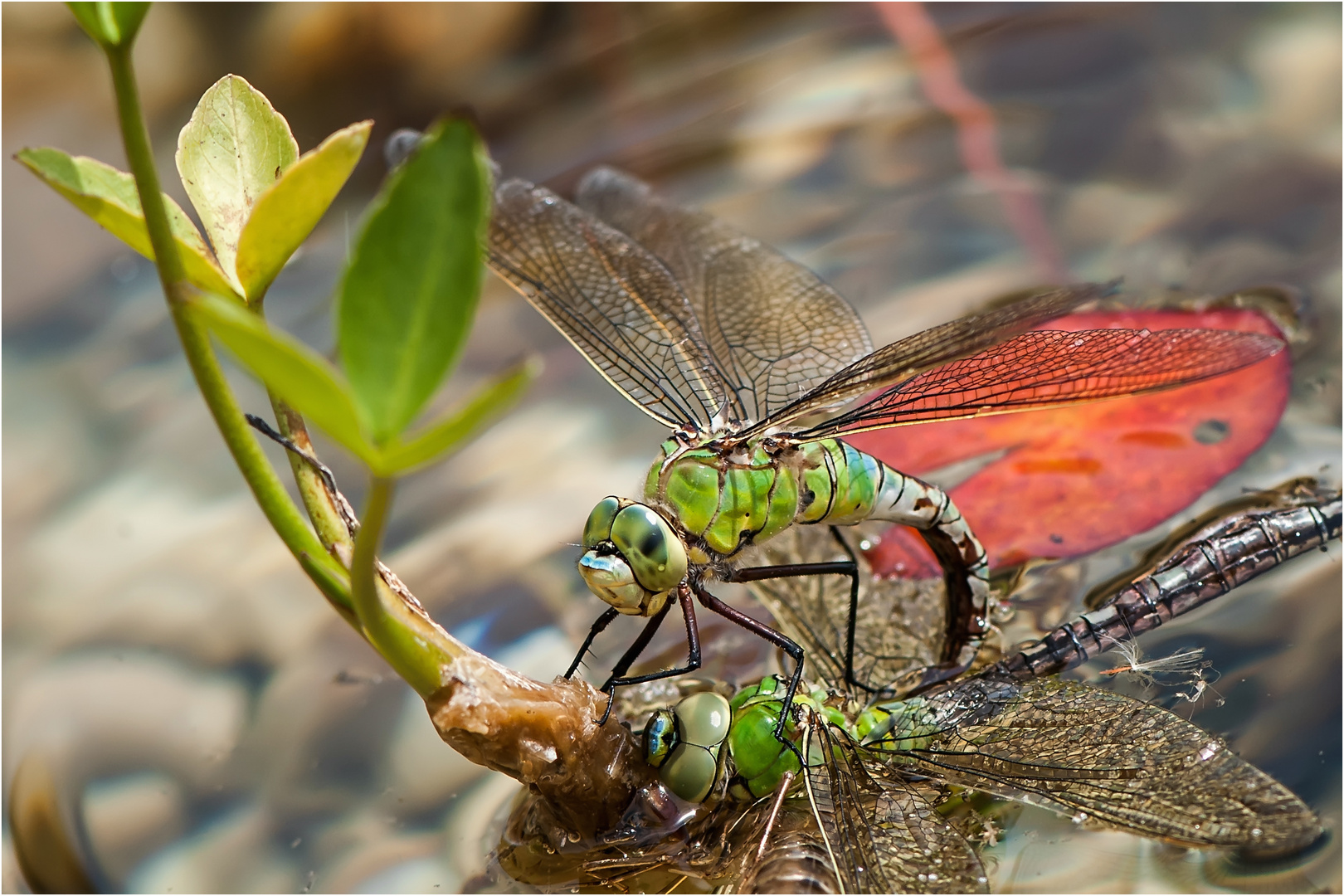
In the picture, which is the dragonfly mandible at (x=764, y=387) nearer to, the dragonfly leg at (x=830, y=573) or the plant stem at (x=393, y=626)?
the dragonfly leg at (x=830, y=573)

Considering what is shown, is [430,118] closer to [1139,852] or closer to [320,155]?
[320,155]

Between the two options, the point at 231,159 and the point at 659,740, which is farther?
the point at 659,740

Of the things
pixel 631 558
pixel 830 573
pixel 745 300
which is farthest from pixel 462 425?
pixel 745 300

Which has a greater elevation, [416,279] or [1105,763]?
[416,279]

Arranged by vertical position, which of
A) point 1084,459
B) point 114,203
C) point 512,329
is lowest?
point 114,203

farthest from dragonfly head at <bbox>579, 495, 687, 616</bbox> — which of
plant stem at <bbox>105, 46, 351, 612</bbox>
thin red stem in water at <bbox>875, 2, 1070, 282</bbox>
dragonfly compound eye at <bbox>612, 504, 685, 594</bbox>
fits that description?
thin red stem in water at <bbox>875, 2, 1070, 282</bbox>

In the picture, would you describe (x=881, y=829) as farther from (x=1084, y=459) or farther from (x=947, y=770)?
(x=1084, y=459)

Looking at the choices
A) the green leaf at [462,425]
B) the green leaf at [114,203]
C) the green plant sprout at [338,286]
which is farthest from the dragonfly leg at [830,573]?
the green leaf at [462,425]

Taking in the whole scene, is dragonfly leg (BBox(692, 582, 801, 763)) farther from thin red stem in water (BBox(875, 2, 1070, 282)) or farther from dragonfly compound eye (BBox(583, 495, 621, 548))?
thin red stem in water (BBox(875, 2, 1070, 282))
